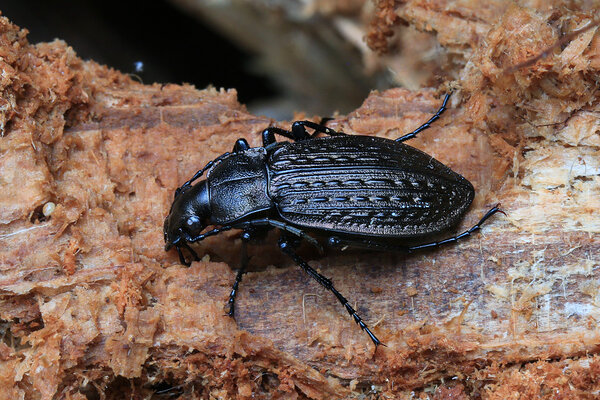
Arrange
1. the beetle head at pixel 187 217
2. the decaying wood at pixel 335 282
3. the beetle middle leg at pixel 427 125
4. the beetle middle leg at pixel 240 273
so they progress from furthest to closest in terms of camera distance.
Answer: the beetle middle leg at pixel 427 125, the beetle head at pixel 187 217, the beetle middle leg at pixel 240 273, the decaying wood at pixel 335 282

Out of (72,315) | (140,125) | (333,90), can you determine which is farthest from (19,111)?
(333,90)

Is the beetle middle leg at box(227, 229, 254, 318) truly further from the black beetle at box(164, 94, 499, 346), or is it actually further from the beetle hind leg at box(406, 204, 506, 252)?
the beetle hind leg at box(406, 204, 506, 252)

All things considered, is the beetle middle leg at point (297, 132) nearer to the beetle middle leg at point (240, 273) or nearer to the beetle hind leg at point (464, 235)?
the beetle middle leg at point (240, 273)

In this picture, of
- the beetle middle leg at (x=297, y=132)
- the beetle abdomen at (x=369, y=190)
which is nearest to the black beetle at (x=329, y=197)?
the beetle abdomen at (x=369, y=190)

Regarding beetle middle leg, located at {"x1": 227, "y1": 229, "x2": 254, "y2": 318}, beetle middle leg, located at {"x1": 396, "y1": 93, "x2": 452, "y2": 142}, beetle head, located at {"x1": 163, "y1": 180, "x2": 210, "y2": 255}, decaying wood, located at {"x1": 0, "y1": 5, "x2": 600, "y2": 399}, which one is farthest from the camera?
beetle middle leg, located at {"x1": 396, "y1": 93, "x2": 452, "y2": 142}

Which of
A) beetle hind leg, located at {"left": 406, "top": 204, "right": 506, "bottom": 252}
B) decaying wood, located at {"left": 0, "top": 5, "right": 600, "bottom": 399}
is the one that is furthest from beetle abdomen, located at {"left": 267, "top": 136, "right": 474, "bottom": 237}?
decaying wood, located at {"left": 0, "top": 5, "right": 600, "bottom": 399}

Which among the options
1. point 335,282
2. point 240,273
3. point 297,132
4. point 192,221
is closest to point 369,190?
point 335,282

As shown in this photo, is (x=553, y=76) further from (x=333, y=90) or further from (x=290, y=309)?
(x=333, y=90)

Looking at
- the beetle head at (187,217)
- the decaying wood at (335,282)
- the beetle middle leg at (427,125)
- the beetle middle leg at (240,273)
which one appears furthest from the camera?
the beetle middle leg at (427,125)
